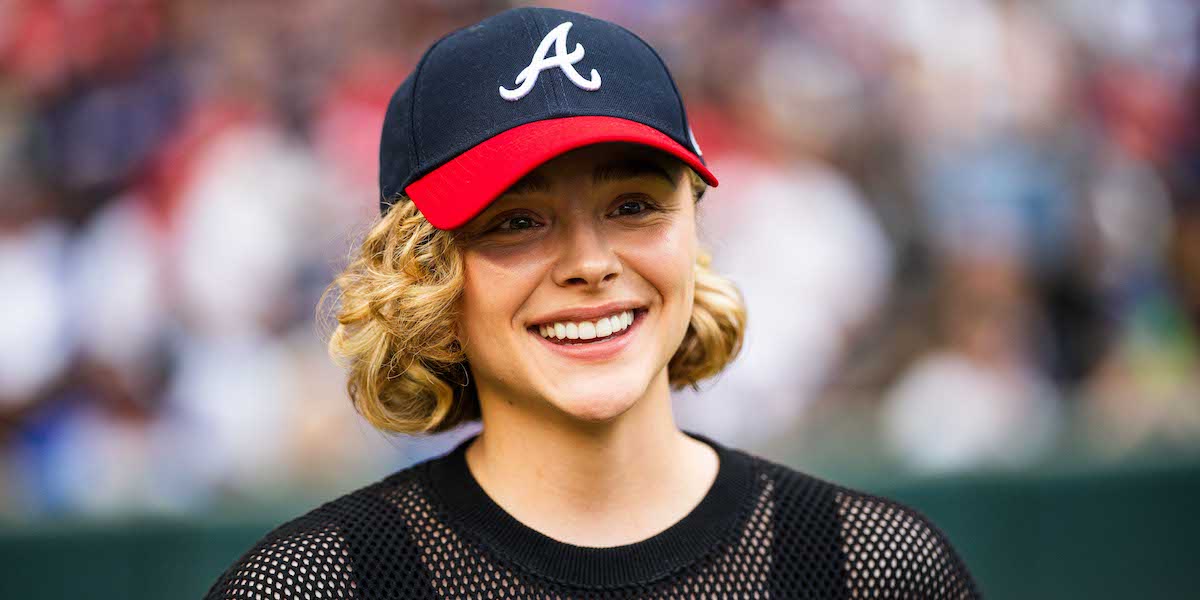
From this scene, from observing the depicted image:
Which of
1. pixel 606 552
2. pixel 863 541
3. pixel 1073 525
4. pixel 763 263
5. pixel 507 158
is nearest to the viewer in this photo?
pixel 507 158

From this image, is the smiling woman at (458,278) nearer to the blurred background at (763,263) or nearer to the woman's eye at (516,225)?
the woman's eye at (516,225)

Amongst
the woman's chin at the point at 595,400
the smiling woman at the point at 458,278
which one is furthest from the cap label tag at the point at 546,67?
the woman's chin at the point at 595,400

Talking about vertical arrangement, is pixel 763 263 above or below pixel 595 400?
above

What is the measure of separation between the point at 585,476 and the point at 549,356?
236 mm

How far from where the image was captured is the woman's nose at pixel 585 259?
2.01m

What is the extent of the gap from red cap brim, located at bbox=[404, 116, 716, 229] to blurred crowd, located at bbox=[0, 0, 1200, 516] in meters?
2.76

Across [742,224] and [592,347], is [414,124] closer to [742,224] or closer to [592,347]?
[592,347]

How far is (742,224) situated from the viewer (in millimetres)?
5695

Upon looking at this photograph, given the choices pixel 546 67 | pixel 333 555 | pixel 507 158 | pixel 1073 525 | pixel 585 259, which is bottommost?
pixel 1073 525

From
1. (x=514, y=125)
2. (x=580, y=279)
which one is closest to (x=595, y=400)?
(x=580, y=279)

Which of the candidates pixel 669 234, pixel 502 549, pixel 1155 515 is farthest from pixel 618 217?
pixel 1155 515

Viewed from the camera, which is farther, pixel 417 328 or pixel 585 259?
pixel 417 328

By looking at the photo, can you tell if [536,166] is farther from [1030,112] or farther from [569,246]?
[1030,112]

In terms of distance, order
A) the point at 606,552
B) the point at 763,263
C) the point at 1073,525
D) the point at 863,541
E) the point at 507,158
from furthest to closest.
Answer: the point at 763,263 < the point at 1073,525 < the point at 863,541 < the point at 606,552 < the point at 507,158
